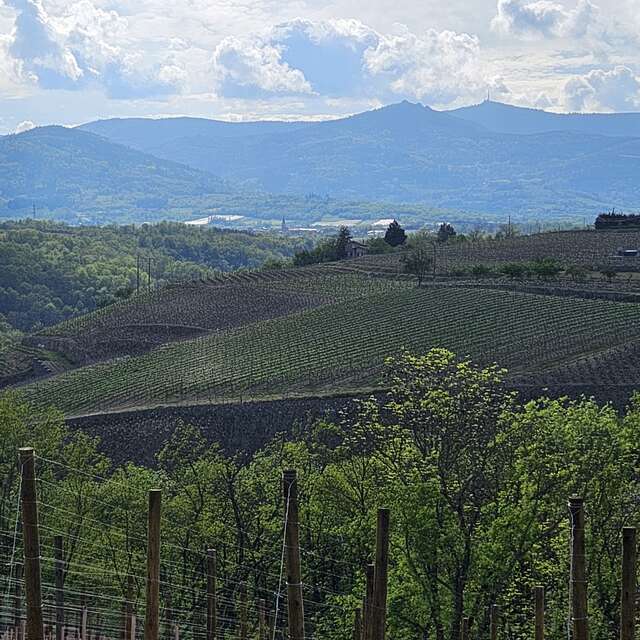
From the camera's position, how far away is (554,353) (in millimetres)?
64500

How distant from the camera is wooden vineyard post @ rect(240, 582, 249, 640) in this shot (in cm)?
2147

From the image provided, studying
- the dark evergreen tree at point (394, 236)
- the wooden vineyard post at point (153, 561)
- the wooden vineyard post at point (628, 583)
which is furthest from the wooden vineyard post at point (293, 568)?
the dark evergreen tree at point (394, 236)

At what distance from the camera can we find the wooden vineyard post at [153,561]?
14.0 m

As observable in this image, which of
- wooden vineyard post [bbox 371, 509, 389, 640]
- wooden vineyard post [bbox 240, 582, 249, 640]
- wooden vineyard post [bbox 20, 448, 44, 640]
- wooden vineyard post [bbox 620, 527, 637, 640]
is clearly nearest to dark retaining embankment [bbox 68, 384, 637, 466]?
wooden vineyard post [bbox 240, 582, 249, 640]

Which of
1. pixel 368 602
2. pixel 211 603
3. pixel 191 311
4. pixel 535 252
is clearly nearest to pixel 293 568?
pixel 368 602

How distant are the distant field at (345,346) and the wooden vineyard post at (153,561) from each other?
48714 mm

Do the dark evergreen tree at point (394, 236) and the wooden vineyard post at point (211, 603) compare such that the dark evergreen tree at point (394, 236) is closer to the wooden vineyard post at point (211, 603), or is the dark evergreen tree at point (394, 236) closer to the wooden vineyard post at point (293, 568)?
the wooden vineyard post at point (211, 603)

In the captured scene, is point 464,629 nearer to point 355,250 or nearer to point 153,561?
point 153,561

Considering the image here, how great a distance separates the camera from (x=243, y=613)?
21.7 meters

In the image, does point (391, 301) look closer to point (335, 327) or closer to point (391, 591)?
point (335, 327)

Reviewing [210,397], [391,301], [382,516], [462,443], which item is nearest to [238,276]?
[391,301]

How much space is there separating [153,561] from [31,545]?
7.61 feet

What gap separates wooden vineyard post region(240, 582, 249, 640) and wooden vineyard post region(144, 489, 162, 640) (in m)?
6.99

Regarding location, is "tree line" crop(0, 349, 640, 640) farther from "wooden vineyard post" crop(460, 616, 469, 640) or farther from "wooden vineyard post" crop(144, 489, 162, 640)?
"wooden vineyard post" crop(144, 489, 162, 640)
